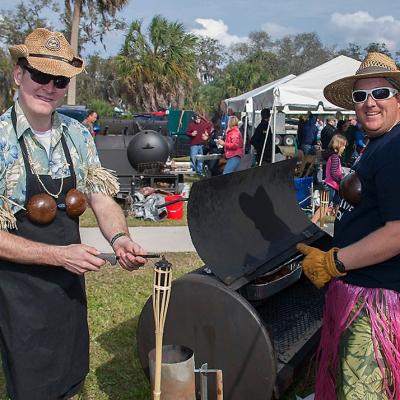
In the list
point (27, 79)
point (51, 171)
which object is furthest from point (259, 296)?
point (27, 79)

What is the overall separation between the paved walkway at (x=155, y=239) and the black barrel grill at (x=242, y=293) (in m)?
3.02

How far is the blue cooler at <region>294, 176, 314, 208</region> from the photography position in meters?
8.69

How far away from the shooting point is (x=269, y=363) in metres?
2.60

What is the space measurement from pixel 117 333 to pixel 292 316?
1451mm

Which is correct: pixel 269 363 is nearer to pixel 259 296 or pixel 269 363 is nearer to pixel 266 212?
pixel 259 296

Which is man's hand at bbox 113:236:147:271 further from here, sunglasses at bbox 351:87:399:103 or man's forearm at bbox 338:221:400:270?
sunglasses at bbox 351:87:399:103

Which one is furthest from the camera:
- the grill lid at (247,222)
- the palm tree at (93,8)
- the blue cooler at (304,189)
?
the palm tree at (93,8)

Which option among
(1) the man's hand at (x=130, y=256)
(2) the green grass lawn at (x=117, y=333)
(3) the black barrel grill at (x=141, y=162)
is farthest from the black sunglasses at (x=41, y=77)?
(3) the black barrel grill at (x=141, y=162)

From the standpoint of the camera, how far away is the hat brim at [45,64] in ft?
6.80

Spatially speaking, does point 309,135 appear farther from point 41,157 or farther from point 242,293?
point 41,157

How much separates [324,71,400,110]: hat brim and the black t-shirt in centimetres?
21

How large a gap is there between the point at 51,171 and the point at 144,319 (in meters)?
1.16

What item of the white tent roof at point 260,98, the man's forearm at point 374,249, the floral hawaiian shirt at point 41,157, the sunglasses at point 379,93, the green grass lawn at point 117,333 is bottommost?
the green grass lawn at point 117,333

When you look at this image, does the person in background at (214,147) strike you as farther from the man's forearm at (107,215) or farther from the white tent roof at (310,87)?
the man's forearm at (107,215)
